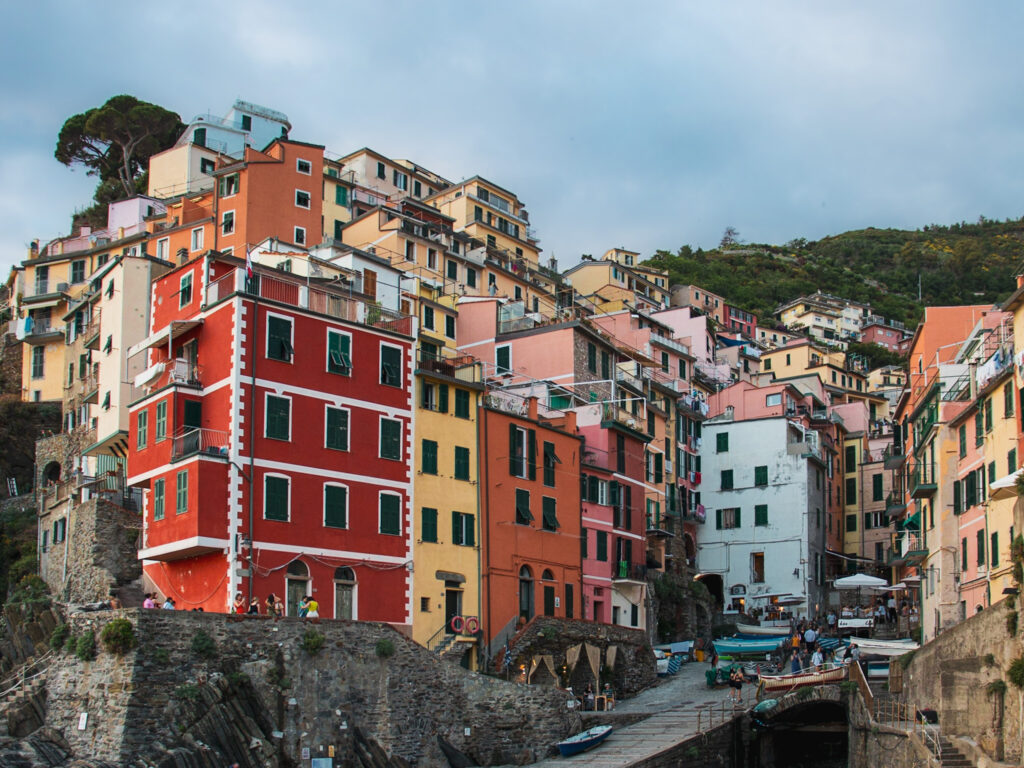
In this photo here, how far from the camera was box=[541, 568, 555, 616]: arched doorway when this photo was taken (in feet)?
172

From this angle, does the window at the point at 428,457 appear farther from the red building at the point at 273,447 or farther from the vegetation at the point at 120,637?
the vegetation at the point at 120,637

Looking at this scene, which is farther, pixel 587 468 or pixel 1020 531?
pixel 587 468

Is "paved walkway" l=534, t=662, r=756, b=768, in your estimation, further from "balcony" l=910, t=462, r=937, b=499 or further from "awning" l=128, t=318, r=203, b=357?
"awning" l=128, t=318, r=203, b=357

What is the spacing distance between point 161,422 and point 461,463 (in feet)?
39.9

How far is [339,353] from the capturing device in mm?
45375

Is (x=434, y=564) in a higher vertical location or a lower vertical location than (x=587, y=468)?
lower

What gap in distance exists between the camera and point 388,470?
46.3 metres

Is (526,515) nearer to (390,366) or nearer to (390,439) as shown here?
(390,439)

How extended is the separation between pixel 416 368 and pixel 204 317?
340 inches

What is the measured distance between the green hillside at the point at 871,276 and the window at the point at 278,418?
11458 cm

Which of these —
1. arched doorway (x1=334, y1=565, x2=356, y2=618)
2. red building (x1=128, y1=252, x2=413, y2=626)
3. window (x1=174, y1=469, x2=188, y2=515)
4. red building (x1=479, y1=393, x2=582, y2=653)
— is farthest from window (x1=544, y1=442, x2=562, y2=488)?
window (x1=174, y1=469, x2=188, y2=515)

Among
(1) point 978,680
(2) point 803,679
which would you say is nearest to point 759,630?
(2) point 803,679

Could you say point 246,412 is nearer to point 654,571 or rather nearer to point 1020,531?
point 1020,531

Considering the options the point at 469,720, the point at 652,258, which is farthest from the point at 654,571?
the point at 652,258
